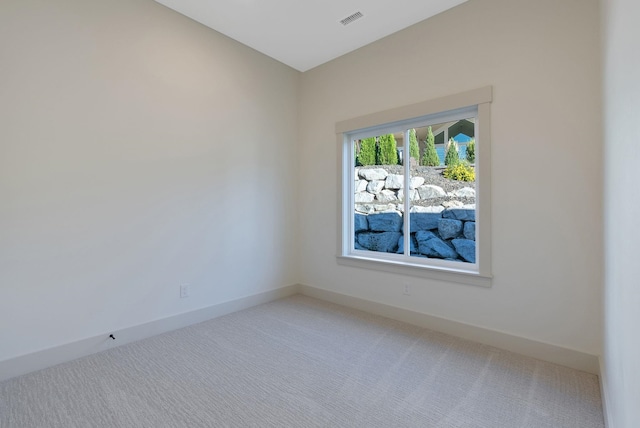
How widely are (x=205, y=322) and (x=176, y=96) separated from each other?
221 cm

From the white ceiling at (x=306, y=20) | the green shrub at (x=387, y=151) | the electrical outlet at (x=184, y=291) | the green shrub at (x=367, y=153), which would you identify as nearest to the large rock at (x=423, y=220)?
the green shrub at (x=387, y=151)

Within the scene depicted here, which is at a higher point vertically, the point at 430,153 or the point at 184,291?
the point at 430,153

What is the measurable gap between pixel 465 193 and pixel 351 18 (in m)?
1.98

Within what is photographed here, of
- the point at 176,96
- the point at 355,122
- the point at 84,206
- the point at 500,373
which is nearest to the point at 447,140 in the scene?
the point at 355,122

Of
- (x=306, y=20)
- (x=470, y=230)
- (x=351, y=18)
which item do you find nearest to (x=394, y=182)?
(x=470, y=230)

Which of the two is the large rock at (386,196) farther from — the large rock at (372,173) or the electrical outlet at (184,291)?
the electrical outlet at (184,291)

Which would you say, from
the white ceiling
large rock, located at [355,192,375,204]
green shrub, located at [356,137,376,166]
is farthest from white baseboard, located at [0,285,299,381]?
the white ceiling

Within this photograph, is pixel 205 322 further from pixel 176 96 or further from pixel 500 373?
pixel 500 373

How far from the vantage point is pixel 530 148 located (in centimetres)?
224

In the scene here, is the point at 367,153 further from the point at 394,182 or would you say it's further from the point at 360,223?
the point at 360,223

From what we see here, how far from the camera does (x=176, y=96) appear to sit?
2.76 metres

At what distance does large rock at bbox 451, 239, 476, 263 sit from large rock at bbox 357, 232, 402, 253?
2.02ft

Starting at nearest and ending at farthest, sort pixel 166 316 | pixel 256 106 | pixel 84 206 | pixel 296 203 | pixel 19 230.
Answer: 1. pixel 19 230
2. pixel 84 206
3. pixel 166 316
4. pixel 256 106
5. pixel 296 203

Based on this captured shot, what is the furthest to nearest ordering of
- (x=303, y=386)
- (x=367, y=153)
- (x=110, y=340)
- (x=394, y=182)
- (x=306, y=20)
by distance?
(x=367, y=153) < (x=394, y=182) < (x=306, y=20) < (x=110, y=340) < (x=303, y=386)
